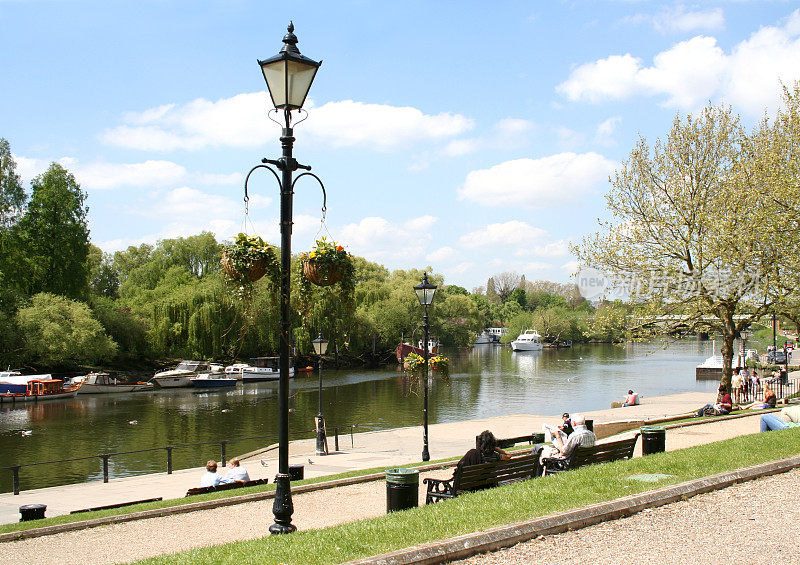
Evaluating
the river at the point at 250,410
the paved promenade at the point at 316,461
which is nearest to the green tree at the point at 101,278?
the river at the point at 250,410

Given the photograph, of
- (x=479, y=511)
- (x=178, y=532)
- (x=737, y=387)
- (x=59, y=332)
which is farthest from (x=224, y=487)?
(x=59, y=332)

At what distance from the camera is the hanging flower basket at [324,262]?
788 centimetres

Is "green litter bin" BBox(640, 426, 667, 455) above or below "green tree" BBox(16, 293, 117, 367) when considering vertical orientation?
below

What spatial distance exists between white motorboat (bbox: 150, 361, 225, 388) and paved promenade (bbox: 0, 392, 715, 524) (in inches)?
1219

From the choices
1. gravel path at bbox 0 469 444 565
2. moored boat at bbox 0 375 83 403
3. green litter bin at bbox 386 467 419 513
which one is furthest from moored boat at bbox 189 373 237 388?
green litter bin at bbox 386 467 419 513

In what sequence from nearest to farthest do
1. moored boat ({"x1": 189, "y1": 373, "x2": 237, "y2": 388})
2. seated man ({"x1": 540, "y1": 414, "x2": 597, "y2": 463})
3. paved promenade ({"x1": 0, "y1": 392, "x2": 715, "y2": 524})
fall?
seated man ({"x1": 540, "y1": 414, "x2": 597, "y2": 463}) < paved promenade ({"x1": 0, "y1": 392, "x2": 715, "y2": 524}) < moored boat ({"x1": 189, "y1": 373, "x2": 237, "y2": 388})

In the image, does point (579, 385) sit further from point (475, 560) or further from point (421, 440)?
point (475, 560)

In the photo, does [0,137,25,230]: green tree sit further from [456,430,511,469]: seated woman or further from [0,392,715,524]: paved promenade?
[456,430,511,469]: seated woman

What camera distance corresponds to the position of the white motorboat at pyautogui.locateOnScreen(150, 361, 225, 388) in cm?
5306

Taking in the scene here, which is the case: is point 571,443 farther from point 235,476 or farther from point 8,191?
point 8,191

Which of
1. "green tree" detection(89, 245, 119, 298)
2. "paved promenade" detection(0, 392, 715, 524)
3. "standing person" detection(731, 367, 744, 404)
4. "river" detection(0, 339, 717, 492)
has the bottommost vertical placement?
"river" detection(0, 339, 717, 492)

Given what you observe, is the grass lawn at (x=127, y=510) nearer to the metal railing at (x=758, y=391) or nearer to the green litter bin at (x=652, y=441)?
the green litter bin at (x=652, y=441)

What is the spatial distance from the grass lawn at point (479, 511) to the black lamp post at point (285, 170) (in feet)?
1.63

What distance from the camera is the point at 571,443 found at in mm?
11273
